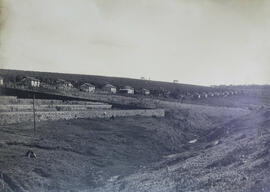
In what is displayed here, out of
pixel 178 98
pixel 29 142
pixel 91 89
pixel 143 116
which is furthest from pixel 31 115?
pixel 178 98

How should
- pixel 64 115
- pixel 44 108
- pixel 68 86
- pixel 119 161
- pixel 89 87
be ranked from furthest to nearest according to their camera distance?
pixel 68 86 < pixel 89 87 < pixel 44 108 < pixel 64 115 < pixel 119 161

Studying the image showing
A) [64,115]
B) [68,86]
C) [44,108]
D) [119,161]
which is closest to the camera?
[119,161]

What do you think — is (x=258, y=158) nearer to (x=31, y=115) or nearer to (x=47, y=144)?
(x=47, y=144)

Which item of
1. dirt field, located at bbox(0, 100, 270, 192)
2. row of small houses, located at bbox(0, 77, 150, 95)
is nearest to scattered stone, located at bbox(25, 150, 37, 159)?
dirt field, located at bbox(0, 100, 270, 192)

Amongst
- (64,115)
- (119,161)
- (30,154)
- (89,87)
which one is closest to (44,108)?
(64,115)

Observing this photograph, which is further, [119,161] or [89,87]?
[89,87]

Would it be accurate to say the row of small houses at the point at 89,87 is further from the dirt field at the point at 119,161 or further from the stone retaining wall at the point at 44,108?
the dirt field at the point at 119,161

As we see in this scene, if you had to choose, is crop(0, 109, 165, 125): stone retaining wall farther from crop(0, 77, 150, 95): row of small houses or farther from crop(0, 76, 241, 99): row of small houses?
crop(0, 77, 150, 95): row of small houses

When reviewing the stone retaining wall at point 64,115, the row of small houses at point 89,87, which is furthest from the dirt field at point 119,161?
the row of small houses at point 89,87

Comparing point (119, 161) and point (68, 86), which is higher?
point (68, 86)

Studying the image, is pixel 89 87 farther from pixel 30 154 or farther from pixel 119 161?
pixel 30 154
